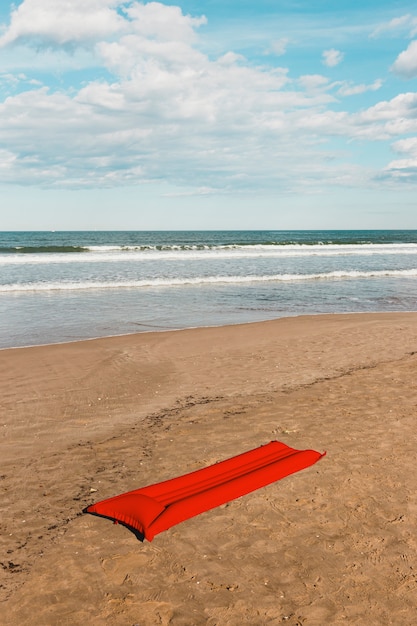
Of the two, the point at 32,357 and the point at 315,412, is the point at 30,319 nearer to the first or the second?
the point at 32,357

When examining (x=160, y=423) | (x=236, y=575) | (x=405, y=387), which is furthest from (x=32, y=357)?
(x=236, y=575)

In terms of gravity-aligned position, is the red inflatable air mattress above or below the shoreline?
below

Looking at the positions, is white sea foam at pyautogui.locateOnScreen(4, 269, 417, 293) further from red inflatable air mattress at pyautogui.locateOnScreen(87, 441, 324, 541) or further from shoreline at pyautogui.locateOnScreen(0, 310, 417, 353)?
red inflatable air mattress at pyautogui.locateOnScreen(87, 441, 324, 541)

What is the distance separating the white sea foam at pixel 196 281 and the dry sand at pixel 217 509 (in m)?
11.5

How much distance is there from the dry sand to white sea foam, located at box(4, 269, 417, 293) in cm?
1146

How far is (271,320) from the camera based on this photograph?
555 inches

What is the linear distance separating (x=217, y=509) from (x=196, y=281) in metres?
18.9

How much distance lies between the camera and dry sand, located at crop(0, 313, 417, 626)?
3.44 meters

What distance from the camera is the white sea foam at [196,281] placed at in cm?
2058

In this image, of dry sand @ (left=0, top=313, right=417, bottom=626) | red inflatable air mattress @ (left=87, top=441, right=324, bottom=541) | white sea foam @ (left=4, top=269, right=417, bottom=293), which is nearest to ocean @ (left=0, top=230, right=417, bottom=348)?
white sea foam @ (left=4, top=269, right=417, bottom=293)

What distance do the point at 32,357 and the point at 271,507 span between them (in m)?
6.57

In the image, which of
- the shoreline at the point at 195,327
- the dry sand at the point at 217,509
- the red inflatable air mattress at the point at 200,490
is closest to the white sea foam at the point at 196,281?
the shoreline at the point at 195,327

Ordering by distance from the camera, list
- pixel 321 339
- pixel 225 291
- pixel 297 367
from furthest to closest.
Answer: pixel 225 291
pixel 321 339
pixel 297 367

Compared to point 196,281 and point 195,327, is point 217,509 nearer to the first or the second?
point 195,327
